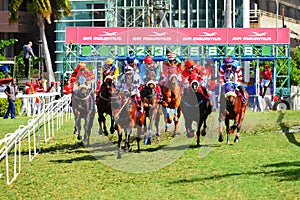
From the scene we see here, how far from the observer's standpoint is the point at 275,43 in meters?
35.6

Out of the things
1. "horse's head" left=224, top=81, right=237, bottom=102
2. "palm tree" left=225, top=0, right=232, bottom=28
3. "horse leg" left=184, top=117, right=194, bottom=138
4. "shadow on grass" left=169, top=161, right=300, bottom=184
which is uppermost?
"palm tree" left=225, top=0, right=232, bottom=28

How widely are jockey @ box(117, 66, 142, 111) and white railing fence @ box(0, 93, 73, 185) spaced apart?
2132 mm

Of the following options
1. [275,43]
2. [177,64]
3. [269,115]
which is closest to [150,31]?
[275,43]

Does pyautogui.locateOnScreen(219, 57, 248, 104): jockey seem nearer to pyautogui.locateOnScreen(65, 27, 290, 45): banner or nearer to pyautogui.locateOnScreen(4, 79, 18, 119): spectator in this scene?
pyautogui.locateOnScreen(4, 79, 18, 119): spectator

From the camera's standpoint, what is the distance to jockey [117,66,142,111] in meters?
17.2

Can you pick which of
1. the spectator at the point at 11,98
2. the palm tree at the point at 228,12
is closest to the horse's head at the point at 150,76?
the spectator at the point at 11,98

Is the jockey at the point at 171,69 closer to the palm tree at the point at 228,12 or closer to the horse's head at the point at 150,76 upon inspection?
the horse's head at the point at 150,76

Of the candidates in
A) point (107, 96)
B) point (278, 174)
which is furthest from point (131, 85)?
point (278, 174)

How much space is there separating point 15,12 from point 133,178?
3556cm

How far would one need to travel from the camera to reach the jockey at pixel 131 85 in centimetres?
1716

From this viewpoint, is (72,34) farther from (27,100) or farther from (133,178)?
(133,178)

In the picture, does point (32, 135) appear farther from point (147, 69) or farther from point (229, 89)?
point (229, 89)

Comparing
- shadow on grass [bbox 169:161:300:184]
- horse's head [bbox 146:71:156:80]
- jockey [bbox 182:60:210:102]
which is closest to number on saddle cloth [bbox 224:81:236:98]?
jockey [bbox 182:60:210:102]

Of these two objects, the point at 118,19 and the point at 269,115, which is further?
the point at 118,19
